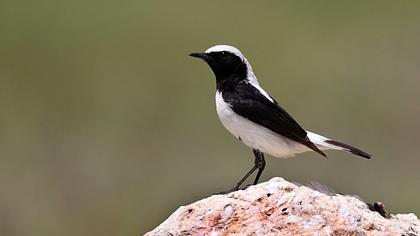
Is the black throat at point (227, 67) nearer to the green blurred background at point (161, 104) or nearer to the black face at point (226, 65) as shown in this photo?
the black face at point (226, 65)

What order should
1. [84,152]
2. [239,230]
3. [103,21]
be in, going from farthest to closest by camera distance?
[103,21], [84,152], [239,230]

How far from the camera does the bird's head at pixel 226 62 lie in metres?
10.2

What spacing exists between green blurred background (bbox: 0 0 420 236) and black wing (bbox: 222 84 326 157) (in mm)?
4288

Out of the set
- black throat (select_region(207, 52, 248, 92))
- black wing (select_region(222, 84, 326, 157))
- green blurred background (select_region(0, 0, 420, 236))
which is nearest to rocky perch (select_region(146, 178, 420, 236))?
black wing (select_region(222, 84, 326, 157))

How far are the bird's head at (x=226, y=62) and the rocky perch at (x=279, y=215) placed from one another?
213 centimetres

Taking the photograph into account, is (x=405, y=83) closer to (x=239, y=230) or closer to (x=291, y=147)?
(x=291, y=147)

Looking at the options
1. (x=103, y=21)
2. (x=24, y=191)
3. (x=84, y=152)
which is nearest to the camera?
(x=24, y=191)

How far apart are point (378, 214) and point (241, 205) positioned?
Answer: 102 centimetres

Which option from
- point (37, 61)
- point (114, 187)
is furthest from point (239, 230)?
point (37, 61)

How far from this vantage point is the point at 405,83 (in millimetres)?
20828

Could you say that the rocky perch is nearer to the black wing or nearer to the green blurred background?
the black wing

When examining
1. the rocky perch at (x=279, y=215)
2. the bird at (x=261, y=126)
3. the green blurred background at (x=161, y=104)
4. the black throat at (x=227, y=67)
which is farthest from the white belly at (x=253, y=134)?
the green blurred background at (x=161, y=104)

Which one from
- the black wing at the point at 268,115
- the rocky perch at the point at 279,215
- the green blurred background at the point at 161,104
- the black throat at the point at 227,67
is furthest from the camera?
the green blurred background at the point at 161,104

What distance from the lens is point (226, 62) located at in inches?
402
